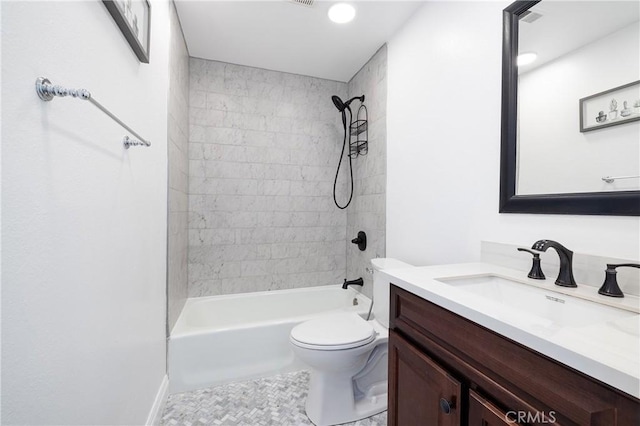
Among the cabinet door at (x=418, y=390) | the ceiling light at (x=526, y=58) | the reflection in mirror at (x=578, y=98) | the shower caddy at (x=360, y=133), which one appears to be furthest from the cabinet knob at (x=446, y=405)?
the shower caddy at (x=360, y=133)

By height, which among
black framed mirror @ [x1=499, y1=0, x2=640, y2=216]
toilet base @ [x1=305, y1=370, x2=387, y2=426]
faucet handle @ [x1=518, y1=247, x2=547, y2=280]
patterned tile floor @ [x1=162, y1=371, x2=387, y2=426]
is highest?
black framed mirror @ [x1=499, y1=0, x2=640, y2=216]

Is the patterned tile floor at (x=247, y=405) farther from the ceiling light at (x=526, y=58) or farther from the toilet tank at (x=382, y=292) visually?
the ceiling light at (x=526, y=58)

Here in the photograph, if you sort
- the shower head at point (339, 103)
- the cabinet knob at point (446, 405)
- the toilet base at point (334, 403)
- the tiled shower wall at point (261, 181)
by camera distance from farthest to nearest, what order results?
1. the shower head at point (339, 103)
2. the tiled shower wall at point (261, 181)
3. the toilet base at point (334, 403)
4. the cabinet knob at point (446, 405)

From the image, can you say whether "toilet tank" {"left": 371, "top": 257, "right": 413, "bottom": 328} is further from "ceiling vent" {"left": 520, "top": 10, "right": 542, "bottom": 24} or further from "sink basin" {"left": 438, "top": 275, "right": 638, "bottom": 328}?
"ceiling vent" {"left": 520, "top": 10, "right": 542, "bottom": 24}

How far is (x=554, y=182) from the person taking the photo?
39.6 inches

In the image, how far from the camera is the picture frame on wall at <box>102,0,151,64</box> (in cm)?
85

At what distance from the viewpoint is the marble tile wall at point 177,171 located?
66.0 inches

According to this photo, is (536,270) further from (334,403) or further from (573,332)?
(334,403)

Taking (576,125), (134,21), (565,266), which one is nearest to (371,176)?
(576,125)

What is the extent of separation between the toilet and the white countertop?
0.59m

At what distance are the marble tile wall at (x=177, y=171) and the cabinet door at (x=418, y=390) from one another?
1371mm

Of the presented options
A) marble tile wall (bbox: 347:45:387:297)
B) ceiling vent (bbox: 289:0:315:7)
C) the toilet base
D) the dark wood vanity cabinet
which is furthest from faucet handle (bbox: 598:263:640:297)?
ceiling vent (bbox: 289:0:315:7)

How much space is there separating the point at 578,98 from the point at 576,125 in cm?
9

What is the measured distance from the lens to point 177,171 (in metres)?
1.88
